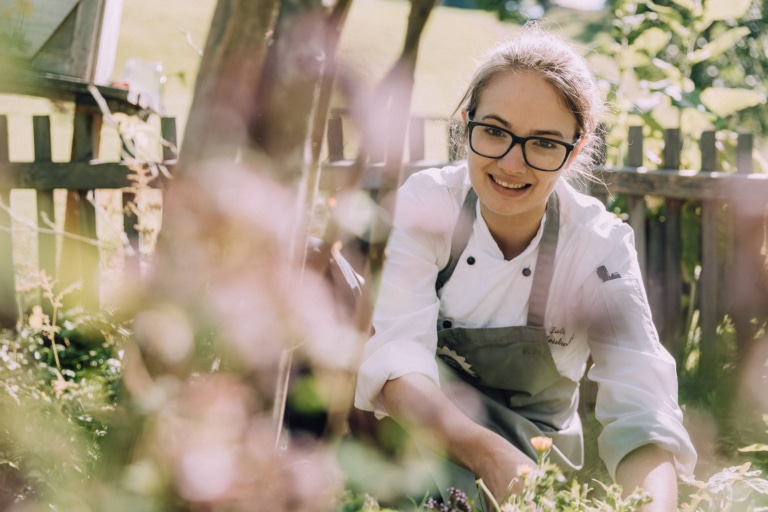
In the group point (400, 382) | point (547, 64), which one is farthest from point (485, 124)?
point (400, 382)

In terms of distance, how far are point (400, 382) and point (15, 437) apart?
940 mm

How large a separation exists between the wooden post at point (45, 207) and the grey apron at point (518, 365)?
1992 millimetres

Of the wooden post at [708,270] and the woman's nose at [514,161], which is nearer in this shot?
the woman's nose at [514,161]

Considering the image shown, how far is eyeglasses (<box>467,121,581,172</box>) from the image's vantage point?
2.03 metres

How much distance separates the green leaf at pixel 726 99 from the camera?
160 inches

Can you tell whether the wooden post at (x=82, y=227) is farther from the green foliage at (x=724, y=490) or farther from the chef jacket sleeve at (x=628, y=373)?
the green foliage at (x=724, y=490)

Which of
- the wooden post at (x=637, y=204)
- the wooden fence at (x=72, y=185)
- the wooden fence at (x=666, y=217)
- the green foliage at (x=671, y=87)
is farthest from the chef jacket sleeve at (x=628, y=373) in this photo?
the wooden fence at (x=72, y=185)

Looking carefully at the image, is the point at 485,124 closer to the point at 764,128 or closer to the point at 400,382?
the point at 400,382

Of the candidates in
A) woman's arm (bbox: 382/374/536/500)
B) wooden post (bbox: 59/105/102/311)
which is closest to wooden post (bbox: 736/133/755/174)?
woman's arm (bbox: 382/374/536/500)

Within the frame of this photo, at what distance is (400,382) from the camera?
6.11ft

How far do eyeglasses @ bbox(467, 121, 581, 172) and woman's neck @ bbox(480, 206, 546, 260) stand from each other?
8.9 inches

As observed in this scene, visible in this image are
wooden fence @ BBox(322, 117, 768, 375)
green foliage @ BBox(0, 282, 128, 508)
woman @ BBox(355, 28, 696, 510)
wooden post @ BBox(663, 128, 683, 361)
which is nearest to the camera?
green foliage @ BBox(0, 282, 128, 508)

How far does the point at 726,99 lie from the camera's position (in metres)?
4.10

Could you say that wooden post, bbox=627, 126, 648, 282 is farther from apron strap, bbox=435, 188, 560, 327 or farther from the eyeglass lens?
the eyeglass lens
